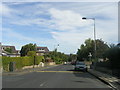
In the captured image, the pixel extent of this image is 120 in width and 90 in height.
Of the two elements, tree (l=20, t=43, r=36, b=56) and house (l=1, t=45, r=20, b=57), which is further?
tree (l=20, t=43, r=36, b=56)

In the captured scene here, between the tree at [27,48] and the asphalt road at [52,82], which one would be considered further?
the tree at [27,48]

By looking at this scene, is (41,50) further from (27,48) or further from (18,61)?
(18,61)

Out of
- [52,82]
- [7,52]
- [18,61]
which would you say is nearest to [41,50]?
[7,52]

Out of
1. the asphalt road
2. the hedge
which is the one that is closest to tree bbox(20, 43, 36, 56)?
the hedge

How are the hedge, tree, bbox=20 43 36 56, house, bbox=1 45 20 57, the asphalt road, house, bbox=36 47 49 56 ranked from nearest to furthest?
the asphalt road, the hedge, house, bbox=1 45 20 57, tree, bbox=20 43 36 56, house, bbox=36 47 49 56

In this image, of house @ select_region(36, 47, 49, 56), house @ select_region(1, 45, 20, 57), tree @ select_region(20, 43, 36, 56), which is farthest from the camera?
house @ select_region(36, 47, 49, 56)

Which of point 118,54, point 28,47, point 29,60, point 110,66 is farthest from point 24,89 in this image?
point 28,47

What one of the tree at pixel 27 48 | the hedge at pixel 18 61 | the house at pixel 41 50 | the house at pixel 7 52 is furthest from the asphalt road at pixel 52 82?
the house at pixel 41 50

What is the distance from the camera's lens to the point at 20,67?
42.8 metres

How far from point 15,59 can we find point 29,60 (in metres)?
11.3

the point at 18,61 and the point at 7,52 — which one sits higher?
the point at 7,52

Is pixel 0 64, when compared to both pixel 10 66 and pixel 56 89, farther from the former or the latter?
pixel 56 89

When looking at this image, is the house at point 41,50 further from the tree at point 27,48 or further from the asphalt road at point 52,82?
the asphalt road at point 52,82

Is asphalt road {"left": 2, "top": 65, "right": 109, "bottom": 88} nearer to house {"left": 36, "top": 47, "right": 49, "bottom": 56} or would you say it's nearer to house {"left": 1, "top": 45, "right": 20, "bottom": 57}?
house {"left": 1, "top": 45, "right": 20, "bottom": 57}
